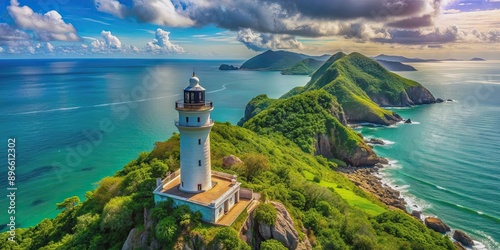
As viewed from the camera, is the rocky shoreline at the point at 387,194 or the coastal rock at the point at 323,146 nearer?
the rocky shoreline at the point at 387,194

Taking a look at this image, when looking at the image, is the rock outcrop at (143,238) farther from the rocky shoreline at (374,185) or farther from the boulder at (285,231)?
the rocky shoreline at (374,185)

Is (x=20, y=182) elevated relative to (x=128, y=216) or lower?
lower

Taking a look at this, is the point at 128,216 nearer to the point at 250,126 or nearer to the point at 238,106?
the point at 250,126

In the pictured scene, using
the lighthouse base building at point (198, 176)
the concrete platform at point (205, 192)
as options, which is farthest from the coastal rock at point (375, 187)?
the lighthouse base building at point (198, 176)

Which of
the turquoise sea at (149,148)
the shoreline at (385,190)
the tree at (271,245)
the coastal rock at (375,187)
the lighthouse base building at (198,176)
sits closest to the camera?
the tree at (271,245)

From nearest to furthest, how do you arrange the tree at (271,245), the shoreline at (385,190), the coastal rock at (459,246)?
the tree at (271,245), the coastal rock at (459,246), the shoreline at (385,190)

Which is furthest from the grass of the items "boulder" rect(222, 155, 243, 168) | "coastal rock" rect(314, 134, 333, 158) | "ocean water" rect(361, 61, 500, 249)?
"coastal rock" rect(314, 134, 333, 158)

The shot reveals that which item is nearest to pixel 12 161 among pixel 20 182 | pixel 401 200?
pixel 20 182
